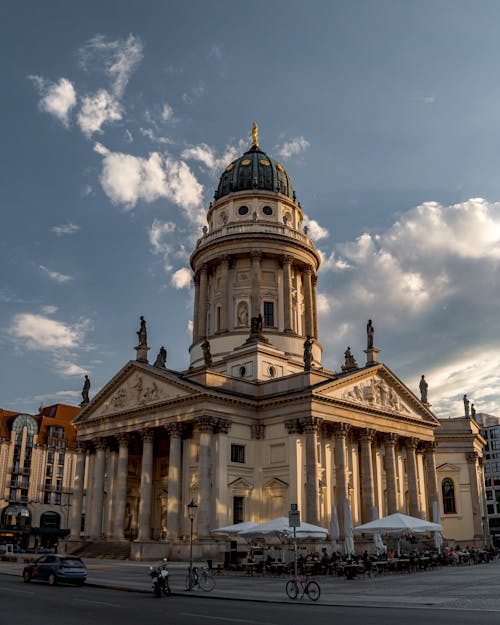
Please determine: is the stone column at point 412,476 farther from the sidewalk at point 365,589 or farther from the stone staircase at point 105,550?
the stone staircase at point 105,550

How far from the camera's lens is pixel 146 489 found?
55750 mm

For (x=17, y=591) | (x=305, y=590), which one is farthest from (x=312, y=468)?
(x=17, y=591)

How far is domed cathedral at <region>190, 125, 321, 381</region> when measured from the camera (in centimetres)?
6844

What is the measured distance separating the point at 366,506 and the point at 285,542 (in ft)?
34.4

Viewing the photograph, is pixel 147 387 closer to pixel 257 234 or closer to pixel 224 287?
pixel 224 287

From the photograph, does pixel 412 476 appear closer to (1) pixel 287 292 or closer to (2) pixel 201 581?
(1) pixel 287 292

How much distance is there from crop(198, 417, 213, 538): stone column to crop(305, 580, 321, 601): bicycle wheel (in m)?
26.8

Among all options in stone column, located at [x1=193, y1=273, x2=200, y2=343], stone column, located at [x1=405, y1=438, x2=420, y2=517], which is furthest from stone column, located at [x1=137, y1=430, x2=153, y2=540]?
stone column, located at [x1=405, y1=438, x2=420, y2=517]

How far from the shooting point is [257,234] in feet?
232

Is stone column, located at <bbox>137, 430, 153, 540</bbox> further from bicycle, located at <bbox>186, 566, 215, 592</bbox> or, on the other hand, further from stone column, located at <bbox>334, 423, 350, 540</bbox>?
bicycle, located at <bbox>186, 566, 215, 592</bbox>

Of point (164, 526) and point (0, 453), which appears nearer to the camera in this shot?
point (164, 526)

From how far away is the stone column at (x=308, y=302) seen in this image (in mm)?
72262

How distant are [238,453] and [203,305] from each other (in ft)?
71.9

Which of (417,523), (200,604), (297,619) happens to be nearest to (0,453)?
(417,523)
